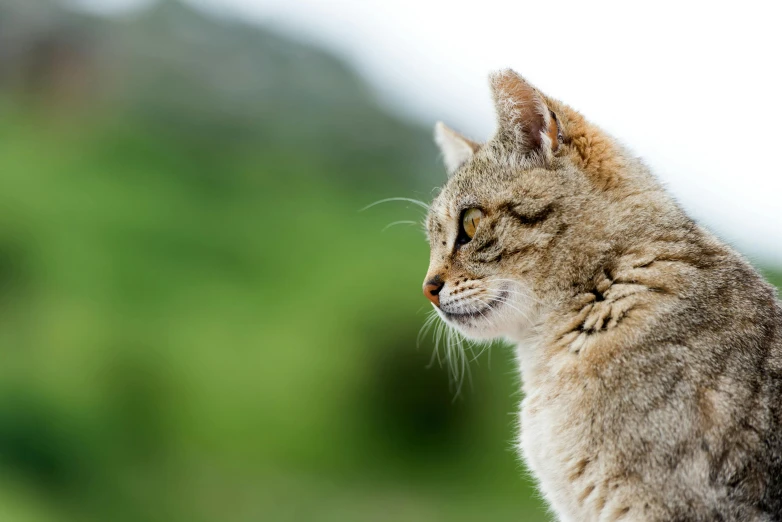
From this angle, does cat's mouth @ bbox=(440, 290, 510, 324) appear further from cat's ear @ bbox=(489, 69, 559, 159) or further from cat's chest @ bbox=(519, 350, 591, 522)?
cat's ear @ bbox=(489, 69, 559, 159)

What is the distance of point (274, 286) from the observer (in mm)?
2592

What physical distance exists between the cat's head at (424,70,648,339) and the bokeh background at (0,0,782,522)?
0.65 meters

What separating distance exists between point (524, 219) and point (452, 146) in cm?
42

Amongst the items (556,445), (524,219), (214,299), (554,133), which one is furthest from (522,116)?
(214,299)

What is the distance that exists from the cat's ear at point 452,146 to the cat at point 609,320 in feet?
0.44

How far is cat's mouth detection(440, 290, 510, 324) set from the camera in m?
1.22

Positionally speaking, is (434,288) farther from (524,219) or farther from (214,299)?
(214,299)

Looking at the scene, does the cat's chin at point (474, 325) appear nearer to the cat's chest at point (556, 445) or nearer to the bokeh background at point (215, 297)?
the cat's chest at point (556, 445)

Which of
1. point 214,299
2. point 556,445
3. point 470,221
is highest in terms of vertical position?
point 470,221

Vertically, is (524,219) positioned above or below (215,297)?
above

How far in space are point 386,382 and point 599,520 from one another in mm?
1282

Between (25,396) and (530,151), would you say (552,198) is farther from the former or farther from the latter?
(25,396)

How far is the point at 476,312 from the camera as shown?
1247 millimetres

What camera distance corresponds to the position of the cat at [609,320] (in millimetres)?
983
